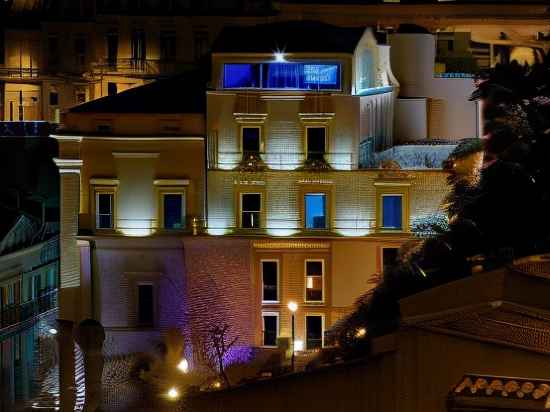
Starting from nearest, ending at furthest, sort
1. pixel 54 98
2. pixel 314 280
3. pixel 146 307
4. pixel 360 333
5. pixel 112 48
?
pixel 360 333
pixel 314 280
pixel 146 307
pixel 112 48
pixel 54 98

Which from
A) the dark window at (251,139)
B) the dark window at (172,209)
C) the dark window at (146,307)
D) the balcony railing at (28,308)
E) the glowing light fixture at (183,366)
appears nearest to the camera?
the glowing light fixture at (183,366)

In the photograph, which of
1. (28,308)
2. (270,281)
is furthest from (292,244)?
(28,308)

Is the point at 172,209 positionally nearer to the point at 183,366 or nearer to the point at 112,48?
the point at 183,366

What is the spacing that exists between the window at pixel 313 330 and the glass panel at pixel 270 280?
4.19 ft

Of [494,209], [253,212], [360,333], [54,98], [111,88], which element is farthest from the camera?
[54,98]

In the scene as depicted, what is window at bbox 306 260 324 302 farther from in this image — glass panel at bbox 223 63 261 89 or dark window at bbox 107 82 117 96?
dark window at bbox 107 82 117 96

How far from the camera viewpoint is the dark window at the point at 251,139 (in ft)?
173

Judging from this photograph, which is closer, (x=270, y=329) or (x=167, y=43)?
(x=270, y=329)

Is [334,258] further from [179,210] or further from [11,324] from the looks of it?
[11,324]

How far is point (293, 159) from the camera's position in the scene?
172 feet

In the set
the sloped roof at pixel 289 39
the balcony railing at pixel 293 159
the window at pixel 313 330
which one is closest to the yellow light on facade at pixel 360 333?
the window at pixel 313 330

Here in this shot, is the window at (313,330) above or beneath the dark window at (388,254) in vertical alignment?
beneath

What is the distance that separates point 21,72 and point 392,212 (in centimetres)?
2956

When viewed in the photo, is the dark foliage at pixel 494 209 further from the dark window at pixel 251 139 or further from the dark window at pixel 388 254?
the dark window at pixel 251 139
